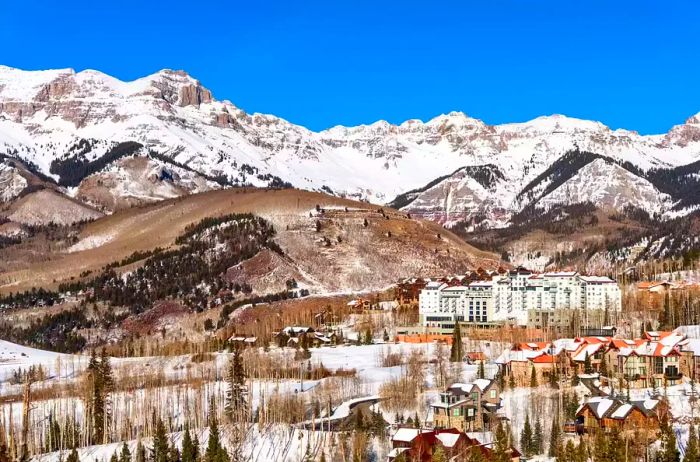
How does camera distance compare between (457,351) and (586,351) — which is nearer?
(586,351)

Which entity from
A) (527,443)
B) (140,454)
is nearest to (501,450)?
(527,443)

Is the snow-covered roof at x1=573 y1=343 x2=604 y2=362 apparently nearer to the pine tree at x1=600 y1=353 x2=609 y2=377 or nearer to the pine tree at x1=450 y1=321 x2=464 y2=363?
the pine tree at x1=600 y1=353 x2=609 y2=377

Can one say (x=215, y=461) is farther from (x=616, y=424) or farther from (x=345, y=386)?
(x=345, y=386)

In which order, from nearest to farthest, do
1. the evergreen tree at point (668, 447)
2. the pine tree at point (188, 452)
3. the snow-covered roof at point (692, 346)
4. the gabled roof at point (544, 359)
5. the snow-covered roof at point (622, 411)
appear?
the evergreen tree at point (668, 447) → the pine tree at point (188, 452) → the snow-covered roof at point (622, 411) → the snow-covered roof at point (692, 346) → the gabled roof at point (544, 359)

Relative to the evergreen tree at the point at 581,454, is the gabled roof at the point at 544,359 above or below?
above

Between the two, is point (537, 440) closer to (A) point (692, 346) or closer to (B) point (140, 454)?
(B) point (140, 454)

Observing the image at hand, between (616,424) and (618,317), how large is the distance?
68750 mm

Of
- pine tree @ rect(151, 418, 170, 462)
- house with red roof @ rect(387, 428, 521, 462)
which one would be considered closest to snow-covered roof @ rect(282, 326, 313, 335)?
pine tree @ rect(151, 418, 170, 462)

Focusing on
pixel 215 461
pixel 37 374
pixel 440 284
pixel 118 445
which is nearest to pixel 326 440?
pixel 215 461

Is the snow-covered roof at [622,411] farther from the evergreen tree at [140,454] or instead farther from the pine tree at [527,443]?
the evergreen tree at [140,454]

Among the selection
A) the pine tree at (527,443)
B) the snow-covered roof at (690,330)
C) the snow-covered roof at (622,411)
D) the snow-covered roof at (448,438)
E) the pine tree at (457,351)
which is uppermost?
the snow-covered roof at (690,330)

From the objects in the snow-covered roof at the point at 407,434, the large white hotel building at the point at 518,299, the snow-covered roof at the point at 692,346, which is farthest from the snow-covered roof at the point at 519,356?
the large white hotel building at the point at 518,299

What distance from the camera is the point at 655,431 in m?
79.6

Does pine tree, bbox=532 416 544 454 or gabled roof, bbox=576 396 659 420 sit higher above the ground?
gabled roof, bbox=576 396 659 420
